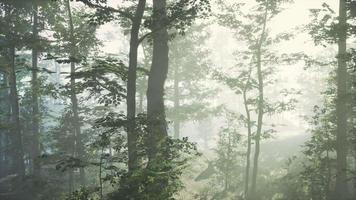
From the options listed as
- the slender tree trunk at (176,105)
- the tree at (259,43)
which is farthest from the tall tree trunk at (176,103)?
the tree at (259,43)

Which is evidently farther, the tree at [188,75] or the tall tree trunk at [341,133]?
the tree at [188,75]

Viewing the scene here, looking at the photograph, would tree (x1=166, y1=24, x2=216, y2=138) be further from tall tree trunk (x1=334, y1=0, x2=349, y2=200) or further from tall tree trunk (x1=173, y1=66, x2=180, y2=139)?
tall tree trunk (x1=334, y1=0, x2=349, y2=200)

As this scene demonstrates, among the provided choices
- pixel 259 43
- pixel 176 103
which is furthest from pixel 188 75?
pixel 259 43

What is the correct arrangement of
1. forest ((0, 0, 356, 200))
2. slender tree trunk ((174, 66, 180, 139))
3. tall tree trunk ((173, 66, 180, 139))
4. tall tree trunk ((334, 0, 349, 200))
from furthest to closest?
tall tree trunk ((173, 66, 180, 139)) < slender tree trunk ((174, 66, 180, 139)) < tall tree trunk ((334, 0, 349, 200)) < forest ((0, 0, 356, 200))

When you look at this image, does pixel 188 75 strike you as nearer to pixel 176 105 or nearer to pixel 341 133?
pixel 176 105

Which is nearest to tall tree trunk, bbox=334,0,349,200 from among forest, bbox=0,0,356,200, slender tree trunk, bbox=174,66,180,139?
forest, bbox=0,0,356,200

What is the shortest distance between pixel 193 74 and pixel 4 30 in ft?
61.0

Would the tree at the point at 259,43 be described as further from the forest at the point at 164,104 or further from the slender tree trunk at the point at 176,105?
the slender tree trunk at the point at 176,105

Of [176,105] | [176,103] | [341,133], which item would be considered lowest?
[341,133]

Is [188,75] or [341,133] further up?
[188,75]

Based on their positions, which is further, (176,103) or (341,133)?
(176,103)

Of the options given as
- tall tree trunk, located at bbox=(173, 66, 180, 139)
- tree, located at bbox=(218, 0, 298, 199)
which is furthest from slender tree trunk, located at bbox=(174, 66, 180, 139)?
tree, located at bbox=(218, 0, 298, 199)

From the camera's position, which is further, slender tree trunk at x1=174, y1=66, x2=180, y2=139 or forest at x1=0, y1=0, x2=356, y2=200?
slender tree trunk at x1=174, y1=66, x2=180, y2=139

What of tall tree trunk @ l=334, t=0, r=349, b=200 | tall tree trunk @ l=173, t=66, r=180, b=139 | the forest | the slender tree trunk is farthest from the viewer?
tall tree trunk @ l=173, t=66, r=180, b=139
